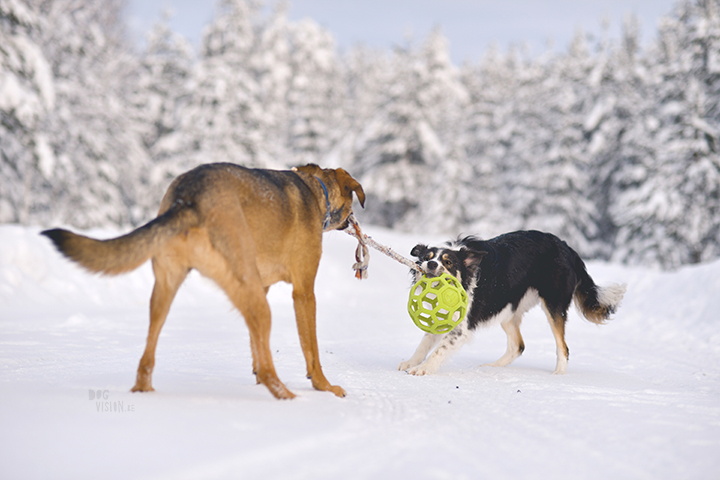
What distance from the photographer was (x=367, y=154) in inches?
1292

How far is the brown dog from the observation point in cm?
293

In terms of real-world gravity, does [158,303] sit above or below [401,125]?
below

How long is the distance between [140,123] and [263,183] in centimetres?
2839

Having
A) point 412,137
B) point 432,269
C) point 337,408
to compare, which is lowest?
point 337,408

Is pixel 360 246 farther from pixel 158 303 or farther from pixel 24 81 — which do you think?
pixel 24 81

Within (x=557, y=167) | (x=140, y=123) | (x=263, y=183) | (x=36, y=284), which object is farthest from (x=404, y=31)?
(x=263, y=183)

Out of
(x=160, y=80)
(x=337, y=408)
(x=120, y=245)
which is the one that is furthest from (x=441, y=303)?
(x=160, y=80)

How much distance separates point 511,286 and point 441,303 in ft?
4.35

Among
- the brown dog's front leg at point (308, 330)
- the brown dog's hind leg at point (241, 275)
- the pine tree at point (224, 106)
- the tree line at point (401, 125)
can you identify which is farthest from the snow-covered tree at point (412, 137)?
the brown dog's hind leg at point (241, 275)

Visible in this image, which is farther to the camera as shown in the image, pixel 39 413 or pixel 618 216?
pixel 618 216

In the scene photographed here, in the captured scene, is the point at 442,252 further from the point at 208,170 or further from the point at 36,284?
the point at 36,284

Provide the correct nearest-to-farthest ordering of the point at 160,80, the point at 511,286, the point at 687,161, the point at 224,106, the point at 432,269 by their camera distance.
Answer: the point at 432,269
the point at 511,286
the point at 687,161
the point at 224,106
the point at 160,80

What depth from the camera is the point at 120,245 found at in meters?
2.90

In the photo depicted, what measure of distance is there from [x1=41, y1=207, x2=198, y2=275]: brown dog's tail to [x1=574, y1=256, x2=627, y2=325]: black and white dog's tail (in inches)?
207
